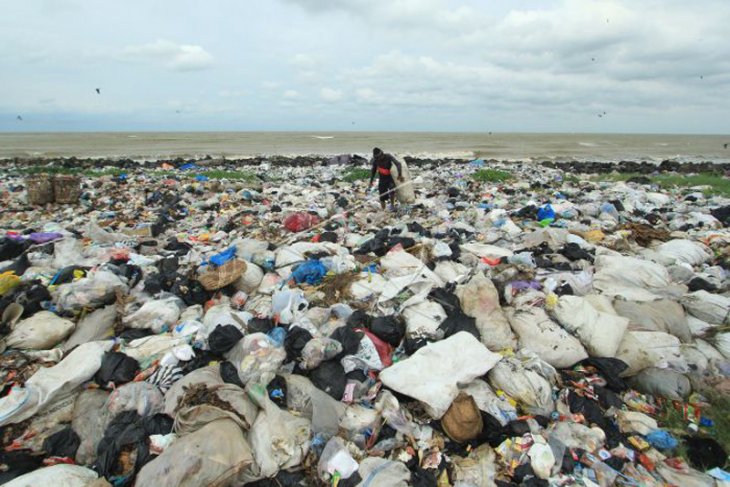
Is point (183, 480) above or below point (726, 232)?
below

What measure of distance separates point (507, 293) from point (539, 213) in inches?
148

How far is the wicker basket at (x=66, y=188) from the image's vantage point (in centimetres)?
816

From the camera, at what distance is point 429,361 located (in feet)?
8.81

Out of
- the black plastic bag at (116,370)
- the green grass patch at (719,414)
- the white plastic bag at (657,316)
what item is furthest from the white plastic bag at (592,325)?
the black plastic bag at (116,370)

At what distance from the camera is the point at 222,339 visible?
2811 mm

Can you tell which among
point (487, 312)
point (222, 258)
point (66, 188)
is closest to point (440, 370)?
point (487, 312)

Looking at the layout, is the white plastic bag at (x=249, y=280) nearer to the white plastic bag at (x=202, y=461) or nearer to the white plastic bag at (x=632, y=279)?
the white plastic bag at (x=202, y=461)

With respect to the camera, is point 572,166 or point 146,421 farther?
point 572,166

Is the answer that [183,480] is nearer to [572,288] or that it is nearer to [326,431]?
[326,431]

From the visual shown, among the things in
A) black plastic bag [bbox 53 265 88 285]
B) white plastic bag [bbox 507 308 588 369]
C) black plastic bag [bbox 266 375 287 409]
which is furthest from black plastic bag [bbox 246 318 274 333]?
black plastic bag [bbox 53 265 88 285]

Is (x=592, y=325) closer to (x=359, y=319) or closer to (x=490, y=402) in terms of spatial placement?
(x=490, y=402)

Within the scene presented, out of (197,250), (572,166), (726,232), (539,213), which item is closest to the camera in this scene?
(197,250)

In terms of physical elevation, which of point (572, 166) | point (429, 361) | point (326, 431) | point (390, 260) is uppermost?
point (572, 166)

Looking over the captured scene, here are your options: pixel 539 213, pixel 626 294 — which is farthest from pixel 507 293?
pixel 539 213
